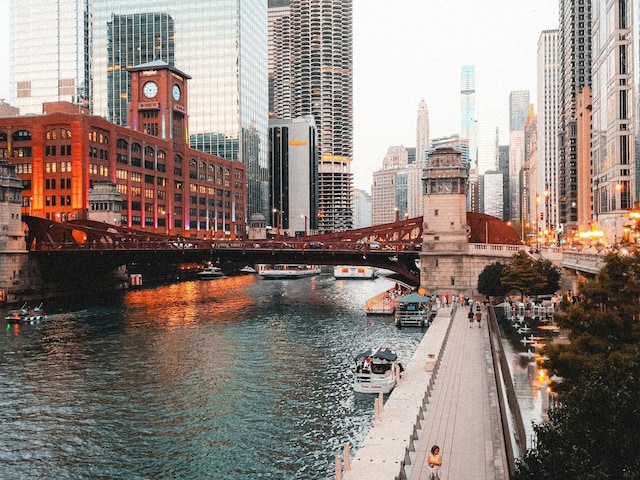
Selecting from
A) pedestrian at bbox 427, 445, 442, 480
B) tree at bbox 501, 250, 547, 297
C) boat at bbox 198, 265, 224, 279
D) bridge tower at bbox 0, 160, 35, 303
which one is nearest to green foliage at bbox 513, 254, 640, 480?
pedestrian at bbox 427, 445, 442, 480

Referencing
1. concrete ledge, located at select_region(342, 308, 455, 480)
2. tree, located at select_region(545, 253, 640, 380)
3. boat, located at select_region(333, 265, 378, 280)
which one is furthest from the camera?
boat, located at select_region(333, 265, 378, 280)

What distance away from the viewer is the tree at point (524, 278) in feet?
237

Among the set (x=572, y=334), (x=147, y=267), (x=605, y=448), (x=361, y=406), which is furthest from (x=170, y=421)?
(x=147, y=267)

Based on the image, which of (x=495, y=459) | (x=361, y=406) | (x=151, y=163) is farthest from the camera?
(x=151, y=163)

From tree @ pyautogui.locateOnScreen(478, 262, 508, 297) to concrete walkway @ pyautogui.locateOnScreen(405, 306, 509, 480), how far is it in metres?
31.6

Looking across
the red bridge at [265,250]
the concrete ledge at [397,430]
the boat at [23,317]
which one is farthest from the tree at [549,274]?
the boat at [23,317]

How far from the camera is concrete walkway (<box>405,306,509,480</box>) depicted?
26.3m

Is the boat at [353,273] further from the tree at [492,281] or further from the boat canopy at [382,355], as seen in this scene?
the boat canopy at [382,355]

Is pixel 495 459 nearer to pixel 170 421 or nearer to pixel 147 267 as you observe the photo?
pixel 170 421

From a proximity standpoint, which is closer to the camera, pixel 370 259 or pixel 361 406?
pixel 361 406

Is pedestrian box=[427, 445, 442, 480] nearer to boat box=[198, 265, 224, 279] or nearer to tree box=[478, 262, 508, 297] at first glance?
tree box=[478, 262, 508, 297]

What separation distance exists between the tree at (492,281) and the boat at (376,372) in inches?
1488

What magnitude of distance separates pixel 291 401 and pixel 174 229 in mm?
149896

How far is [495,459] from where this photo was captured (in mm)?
27266
